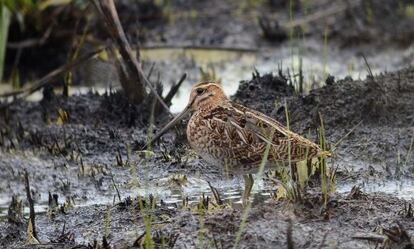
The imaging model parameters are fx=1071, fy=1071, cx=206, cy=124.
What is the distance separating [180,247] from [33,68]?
553 centimetres

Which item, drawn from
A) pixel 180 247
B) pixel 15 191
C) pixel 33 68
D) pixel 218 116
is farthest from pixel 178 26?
pixel 180 247

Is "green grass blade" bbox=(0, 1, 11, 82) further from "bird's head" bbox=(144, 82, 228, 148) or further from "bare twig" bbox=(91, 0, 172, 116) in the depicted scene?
"bird's head" bbox=(144, 82, 228, 148)

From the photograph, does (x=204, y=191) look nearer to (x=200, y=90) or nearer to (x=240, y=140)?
(x=200, y=90)

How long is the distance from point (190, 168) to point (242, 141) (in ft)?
4.20

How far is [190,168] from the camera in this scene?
21.7 ft

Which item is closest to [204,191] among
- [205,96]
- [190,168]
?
[190,168]

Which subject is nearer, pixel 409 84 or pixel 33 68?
pixel 409 84

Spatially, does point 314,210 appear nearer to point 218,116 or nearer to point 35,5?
point 218,116

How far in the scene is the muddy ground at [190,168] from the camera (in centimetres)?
493

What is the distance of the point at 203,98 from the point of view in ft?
19.2

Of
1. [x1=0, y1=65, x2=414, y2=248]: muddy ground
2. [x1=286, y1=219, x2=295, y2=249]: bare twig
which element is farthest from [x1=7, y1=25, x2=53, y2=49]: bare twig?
[x1=286, y1=219, x2=295, y2=249]: bare twig

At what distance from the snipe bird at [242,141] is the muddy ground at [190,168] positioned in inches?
8.1

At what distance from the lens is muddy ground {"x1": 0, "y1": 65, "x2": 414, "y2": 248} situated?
4.93 metres

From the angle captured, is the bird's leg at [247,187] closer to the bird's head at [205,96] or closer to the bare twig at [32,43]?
the bird's head at [205,96]
